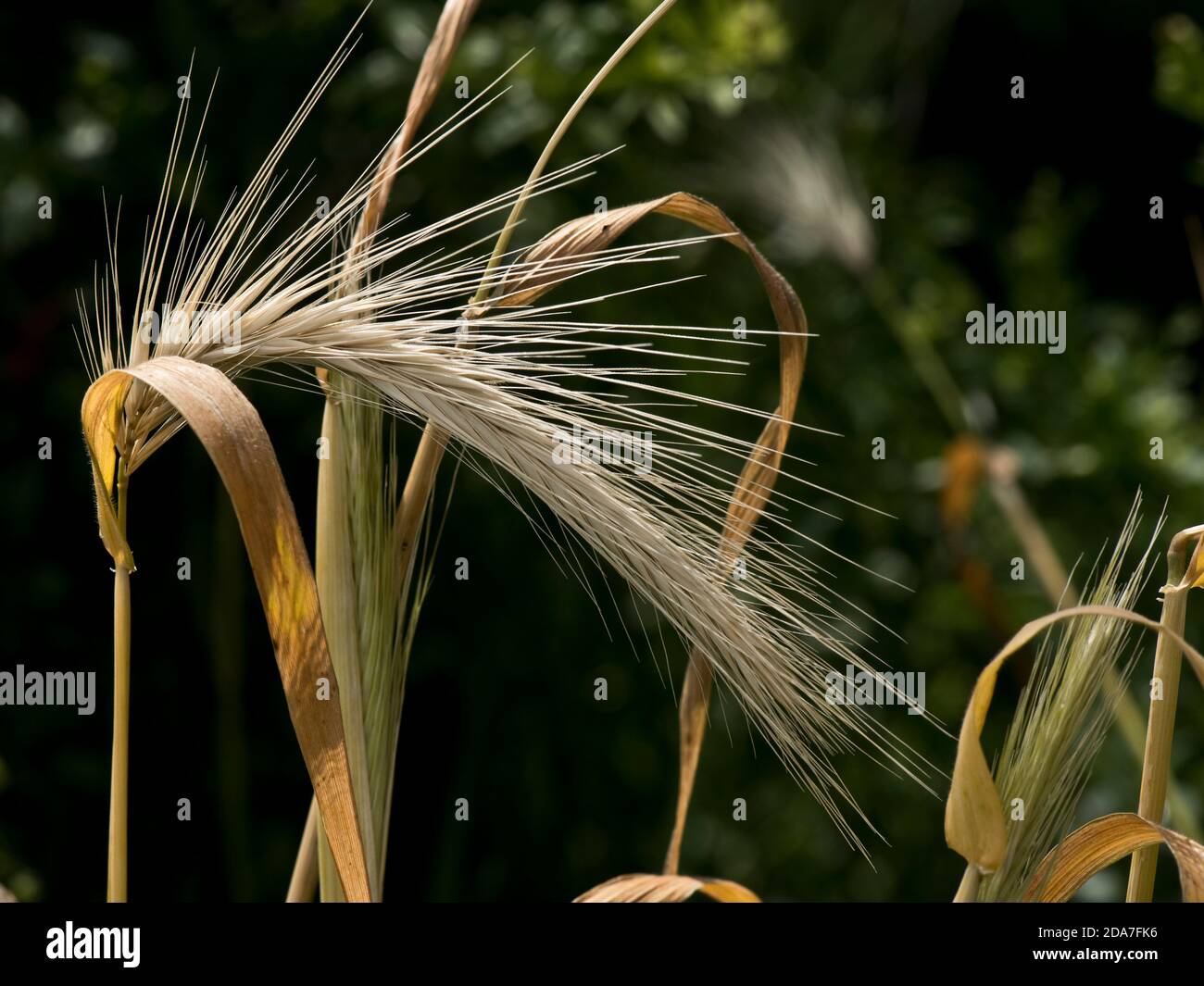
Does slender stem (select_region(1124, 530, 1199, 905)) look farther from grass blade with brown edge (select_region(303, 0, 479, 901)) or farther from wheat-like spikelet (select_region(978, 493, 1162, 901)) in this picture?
grass blade with brown edge (select_region(303, 0, 479, 901))

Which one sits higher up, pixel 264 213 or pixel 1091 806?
pixel 264 213

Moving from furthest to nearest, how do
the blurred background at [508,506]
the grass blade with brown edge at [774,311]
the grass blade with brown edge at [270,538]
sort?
1. the blurred background at [508,506]
2. the grass blade with brown edge at [774,311]
3. the grass blade with brown edge at [270,538]

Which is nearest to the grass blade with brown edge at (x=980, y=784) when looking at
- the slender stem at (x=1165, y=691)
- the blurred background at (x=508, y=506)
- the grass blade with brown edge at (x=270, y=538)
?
the slender stem at (x=1165, y=691)

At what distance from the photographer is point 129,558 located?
37cm

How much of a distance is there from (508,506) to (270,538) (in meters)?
1.00

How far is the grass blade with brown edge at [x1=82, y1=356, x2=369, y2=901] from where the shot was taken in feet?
1.04

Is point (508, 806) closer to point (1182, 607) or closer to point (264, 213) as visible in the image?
point (264, 213)

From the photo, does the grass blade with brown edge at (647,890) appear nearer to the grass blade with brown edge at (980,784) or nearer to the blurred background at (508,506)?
the grass blade with brown edge at (980,784)

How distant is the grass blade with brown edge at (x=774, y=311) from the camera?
0.43 meters

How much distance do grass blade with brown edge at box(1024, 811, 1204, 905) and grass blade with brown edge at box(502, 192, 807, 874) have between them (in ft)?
0.46

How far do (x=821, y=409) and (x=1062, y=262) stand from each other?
1.47 ft

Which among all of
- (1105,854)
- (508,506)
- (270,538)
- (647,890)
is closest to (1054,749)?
(1105,854)

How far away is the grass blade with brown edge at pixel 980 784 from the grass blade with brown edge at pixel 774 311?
89mm

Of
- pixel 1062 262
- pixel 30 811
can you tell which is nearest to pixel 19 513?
pixel 30 811
